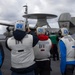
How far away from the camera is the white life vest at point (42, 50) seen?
5.80 m

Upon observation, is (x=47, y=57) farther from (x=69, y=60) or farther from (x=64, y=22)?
(x=64, y=22)

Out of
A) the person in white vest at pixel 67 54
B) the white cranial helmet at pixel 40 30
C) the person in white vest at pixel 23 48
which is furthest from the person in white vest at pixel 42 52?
the person in white vest at pixel 23 48

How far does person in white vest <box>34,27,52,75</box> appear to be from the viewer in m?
5.82

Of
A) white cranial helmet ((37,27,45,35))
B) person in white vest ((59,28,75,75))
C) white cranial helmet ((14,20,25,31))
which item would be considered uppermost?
white cranial helmet ((14,20,25,31))

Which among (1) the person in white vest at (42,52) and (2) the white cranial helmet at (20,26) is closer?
(2) the white cranial helmet at (20,26)

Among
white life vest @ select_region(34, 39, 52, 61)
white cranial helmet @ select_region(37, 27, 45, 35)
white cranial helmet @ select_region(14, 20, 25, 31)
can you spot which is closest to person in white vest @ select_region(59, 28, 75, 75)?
white life vest @ select_region(34, 39, 52, 61)

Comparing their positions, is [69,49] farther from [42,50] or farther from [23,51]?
[23,51]

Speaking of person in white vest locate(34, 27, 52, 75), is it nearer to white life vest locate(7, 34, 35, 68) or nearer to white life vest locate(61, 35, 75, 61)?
white life vest locate(61, 35, 75, 61)

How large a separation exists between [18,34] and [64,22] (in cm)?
3343

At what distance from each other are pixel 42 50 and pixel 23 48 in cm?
126

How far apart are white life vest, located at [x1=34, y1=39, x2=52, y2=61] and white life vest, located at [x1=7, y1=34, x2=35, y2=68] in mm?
1138

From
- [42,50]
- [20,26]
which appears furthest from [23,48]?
[42,50]

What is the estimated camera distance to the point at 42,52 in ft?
19.2

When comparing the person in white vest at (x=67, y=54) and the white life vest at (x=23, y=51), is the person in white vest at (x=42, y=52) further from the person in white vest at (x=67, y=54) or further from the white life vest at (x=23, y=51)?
the white life vest at (x=23, y=51)
